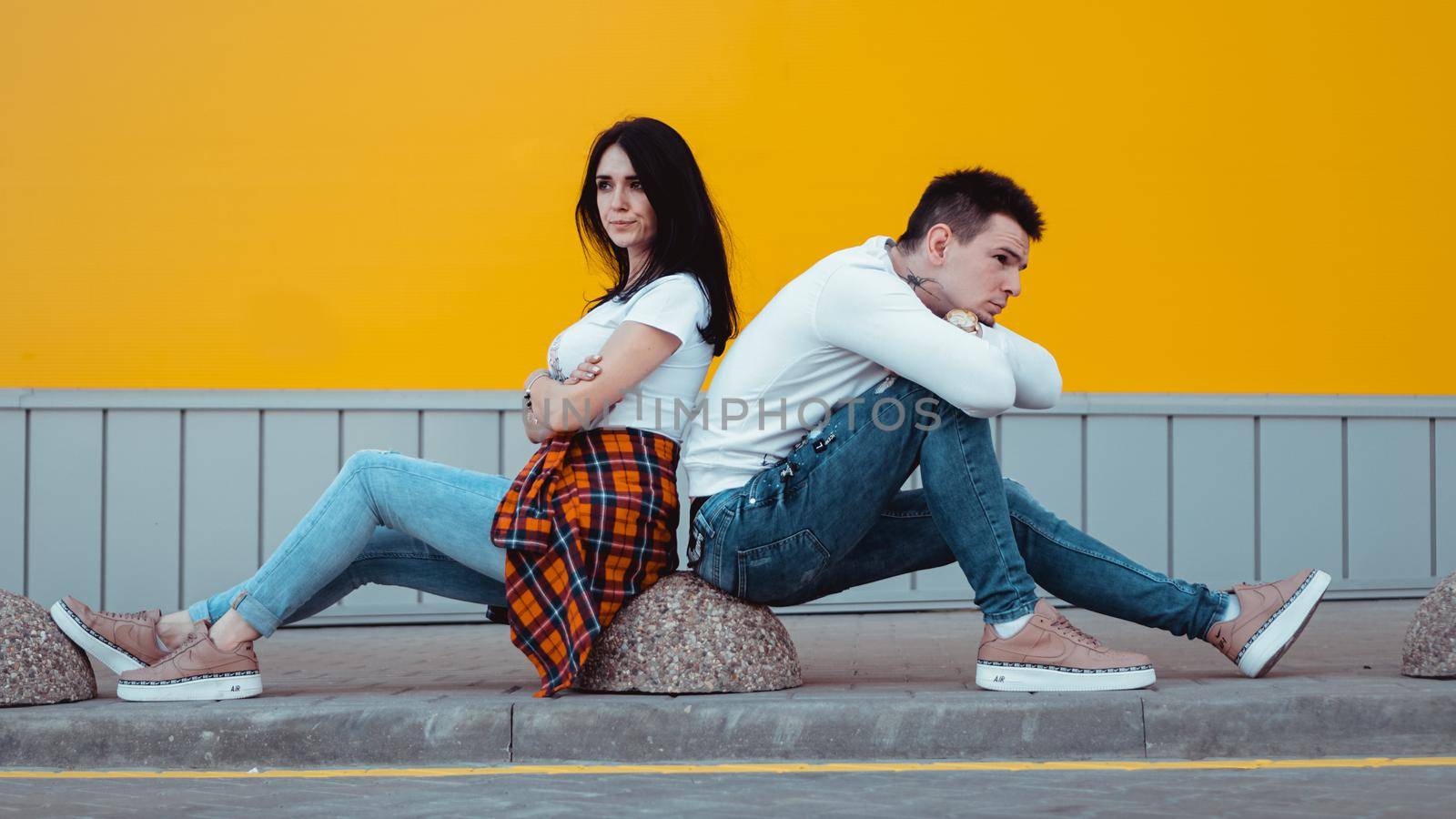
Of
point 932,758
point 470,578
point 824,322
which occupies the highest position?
point 824,322

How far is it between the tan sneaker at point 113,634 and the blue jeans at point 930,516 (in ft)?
4.47

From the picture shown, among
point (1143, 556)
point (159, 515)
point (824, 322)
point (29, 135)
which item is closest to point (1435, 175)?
point (1143, 556)

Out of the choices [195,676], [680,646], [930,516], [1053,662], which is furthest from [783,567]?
[195,676]

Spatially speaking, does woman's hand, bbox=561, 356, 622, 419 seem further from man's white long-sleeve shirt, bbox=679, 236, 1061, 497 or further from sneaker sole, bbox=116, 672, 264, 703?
sneaker sole, bbox=116, 672, 264, 703

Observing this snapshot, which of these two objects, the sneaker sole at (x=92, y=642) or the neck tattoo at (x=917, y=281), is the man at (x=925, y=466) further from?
the sneaker sole at (x=92, y=642)

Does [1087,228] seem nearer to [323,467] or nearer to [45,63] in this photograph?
[323,467]

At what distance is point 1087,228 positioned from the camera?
5910mm

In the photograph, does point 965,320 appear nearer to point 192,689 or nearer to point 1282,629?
point 1282,629

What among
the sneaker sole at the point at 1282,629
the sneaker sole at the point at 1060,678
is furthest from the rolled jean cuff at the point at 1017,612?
the sneaker sole at the point at 1282,629

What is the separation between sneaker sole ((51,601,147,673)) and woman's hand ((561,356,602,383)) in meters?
1.29

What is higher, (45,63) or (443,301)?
(45,63)

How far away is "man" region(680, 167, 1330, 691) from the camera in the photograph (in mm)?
3096

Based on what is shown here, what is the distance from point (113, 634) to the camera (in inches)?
133

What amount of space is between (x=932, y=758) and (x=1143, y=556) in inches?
115
